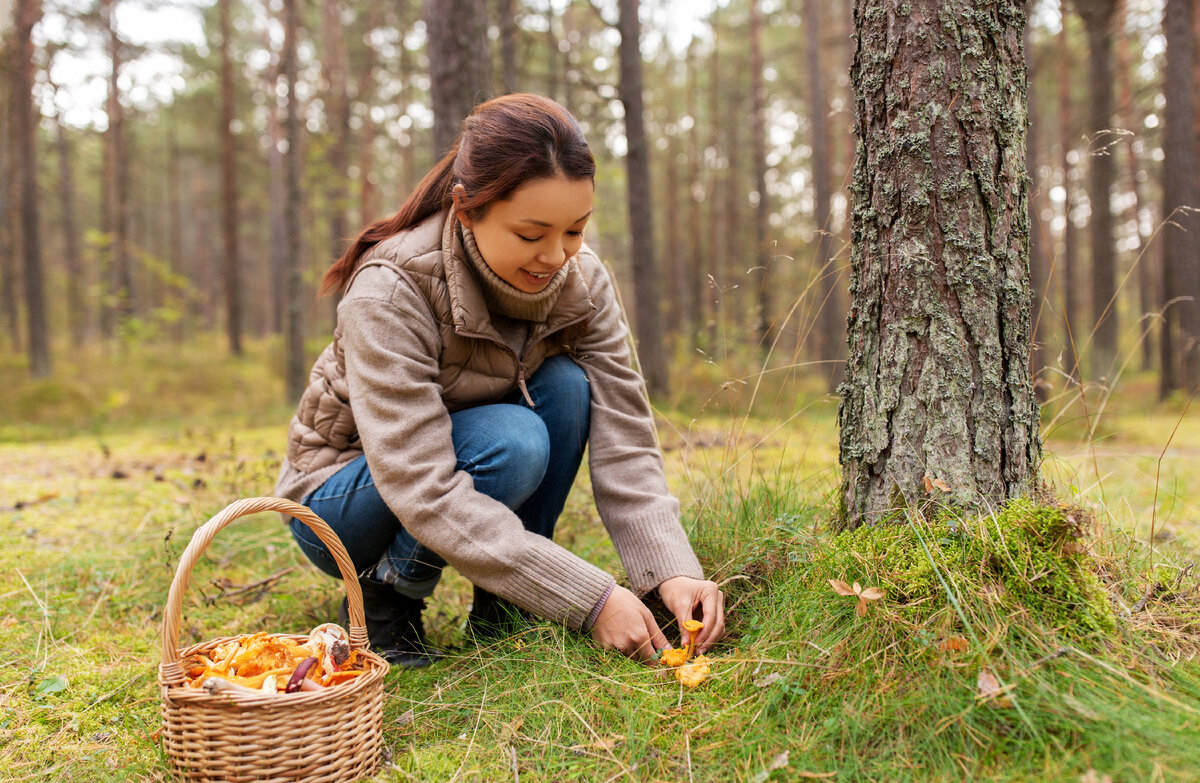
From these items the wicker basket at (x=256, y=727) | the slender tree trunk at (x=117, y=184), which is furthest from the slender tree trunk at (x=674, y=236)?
the wicker basket at (x=256, y=727)

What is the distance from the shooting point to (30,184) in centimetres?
952

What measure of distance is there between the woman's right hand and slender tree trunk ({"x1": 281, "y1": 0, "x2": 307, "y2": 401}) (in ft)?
25.5

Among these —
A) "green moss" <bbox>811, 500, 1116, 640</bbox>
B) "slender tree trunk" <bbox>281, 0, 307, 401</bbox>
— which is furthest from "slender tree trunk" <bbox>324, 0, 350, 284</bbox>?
"green moss" <bbox>811, 500, 1116, 640</bbox>

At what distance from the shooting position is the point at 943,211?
162 cm

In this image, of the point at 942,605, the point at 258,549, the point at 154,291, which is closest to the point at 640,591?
the point at 942,605

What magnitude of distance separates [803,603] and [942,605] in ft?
0.92

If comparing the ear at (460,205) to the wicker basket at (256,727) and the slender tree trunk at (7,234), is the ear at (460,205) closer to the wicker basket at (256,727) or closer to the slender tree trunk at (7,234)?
the wicker basket at (256,727)

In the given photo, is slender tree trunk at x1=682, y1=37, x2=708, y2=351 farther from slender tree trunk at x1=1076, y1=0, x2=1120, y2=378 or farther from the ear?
the ear

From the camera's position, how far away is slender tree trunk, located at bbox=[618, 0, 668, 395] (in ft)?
23.8

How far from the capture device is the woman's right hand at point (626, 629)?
1.66 meters

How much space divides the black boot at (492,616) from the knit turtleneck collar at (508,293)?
744 mm

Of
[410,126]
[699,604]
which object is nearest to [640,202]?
[699,604]

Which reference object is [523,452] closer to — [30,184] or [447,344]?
[447,344]

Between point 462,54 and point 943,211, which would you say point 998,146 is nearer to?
point 943,211
